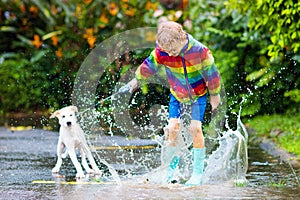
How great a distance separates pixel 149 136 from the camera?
32.2 feet

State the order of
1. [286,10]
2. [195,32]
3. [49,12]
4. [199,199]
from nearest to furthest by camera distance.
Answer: [199,199], [286,10], [195,32], [49,12]

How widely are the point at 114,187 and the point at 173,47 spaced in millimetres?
1307

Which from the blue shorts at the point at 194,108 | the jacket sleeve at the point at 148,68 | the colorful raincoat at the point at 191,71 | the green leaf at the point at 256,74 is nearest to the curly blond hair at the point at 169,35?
the colorful raincoat at the point at 191,71

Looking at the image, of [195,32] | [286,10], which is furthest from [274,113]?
[286,10]

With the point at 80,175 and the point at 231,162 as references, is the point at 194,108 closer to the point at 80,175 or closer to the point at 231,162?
the point at 231,162

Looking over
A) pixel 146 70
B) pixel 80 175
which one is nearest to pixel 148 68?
pixel 146 70

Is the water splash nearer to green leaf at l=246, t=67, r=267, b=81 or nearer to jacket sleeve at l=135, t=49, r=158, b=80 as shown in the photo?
jacket sleeve at l=135, t=49, r=158, b=80

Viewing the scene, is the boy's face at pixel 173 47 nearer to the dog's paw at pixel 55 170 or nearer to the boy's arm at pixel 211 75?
the boy's arm at pixel 211 75

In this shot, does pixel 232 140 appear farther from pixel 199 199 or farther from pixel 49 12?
pixel 49 12

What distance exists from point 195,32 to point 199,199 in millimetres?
7956

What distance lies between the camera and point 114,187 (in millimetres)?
6270

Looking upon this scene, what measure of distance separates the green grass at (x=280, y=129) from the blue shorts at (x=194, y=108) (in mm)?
2023

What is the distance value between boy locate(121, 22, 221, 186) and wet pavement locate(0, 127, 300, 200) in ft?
1.42

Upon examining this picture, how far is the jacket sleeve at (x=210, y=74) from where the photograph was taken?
248 inches
